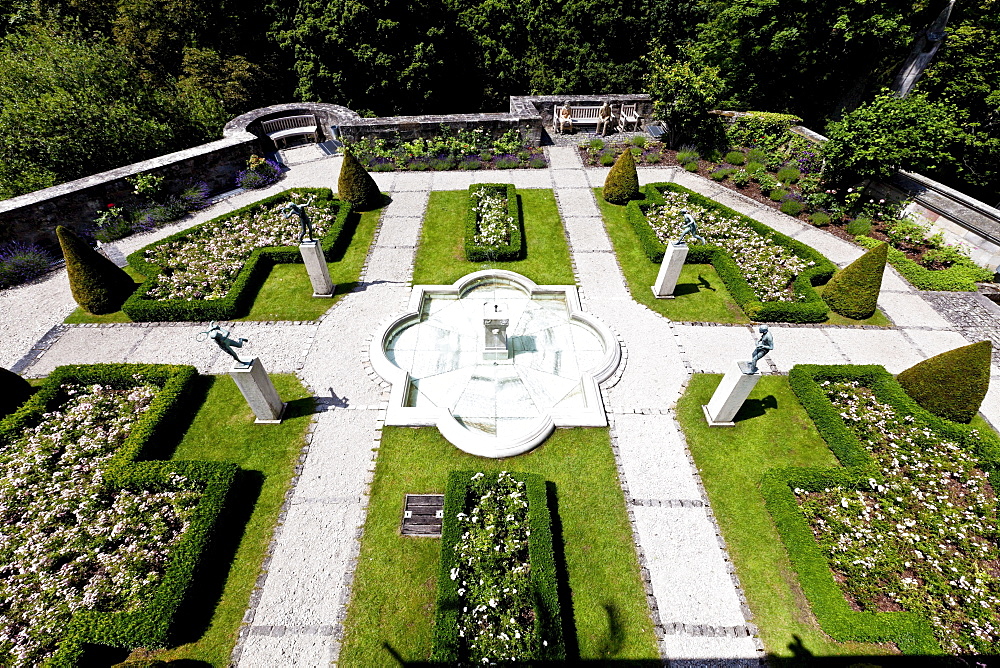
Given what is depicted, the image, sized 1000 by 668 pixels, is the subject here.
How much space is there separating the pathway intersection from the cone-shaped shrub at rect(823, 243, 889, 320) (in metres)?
Answer: 0.77

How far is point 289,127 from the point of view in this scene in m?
27.7

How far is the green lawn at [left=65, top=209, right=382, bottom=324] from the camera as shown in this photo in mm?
15648

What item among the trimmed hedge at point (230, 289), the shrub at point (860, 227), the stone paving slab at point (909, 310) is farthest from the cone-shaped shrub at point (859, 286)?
the trimmed hedge at point (230, 289)

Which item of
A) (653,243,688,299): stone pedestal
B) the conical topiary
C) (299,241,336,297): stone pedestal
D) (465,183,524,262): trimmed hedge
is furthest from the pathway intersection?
(465,183,524,262): trimmed hedge

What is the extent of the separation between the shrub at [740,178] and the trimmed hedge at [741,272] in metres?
4.50

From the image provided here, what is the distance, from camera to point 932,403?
1205 centimetres

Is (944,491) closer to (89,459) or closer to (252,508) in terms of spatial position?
(252,508)

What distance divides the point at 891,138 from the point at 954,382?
1372 centimetres

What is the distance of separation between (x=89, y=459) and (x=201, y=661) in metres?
6.40

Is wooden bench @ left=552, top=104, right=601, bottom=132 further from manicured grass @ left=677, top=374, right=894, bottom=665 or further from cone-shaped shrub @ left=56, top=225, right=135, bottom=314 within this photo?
cone-shaped shrub @ left=56, top=225, right=135, bottom=314

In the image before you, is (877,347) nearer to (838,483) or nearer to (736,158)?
(838,483)

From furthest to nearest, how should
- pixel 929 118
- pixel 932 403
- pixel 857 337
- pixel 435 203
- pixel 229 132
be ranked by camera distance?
pixel 229 132 → pixel 435 203 → pixel 929 118 → pixel 857 337 → pixel 932 403

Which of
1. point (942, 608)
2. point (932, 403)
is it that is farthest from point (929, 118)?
point (942, 608)

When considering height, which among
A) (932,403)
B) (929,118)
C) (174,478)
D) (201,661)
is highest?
(929,118)
